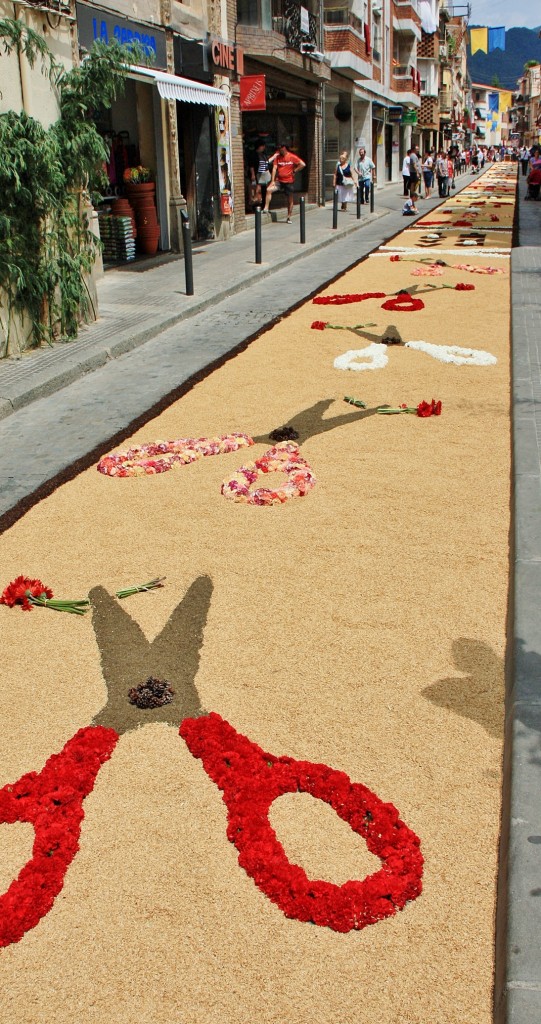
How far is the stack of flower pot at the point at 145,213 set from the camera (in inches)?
696

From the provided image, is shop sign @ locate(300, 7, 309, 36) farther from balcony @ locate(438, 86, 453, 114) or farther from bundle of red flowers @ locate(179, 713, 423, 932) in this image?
balcony @ locate(438, 86, 453, 114)

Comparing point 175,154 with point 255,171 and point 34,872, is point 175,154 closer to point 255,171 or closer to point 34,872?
point 255,171

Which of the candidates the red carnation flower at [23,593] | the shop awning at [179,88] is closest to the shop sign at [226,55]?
the shop awning at [179,88]

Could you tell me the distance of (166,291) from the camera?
13852mm

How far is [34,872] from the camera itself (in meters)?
2.70

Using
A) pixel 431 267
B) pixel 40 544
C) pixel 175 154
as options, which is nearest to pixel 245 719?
pixel 40 544

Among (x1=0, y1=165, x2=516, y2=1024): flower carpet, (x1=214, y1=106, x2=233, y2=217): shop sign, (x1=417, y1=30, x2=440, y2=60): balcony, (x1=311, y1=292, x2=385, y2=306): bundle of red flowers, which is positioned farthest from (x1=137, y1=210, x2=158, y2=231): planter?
(x1=417, y1=30, x2=440, y2=60): balcony

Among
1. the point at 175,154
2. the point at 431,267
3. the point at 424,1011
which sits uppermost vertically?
the point at 175,154

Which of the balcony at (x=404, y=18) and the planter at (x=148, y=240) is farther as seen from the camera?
the balcony at (x=404, y=18)

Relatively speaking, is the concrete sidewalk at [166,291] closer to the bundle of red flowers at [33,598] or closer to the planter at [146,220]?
the planter at [146,220]

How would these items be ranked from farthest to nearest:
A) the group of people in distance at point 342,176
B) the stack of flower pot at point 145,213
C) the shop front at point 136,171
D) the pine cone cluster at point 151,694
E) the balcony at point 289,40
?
the group of people in distance at point 342,176
the balcony at point 289,40
the stack of flower pot at point 145,213
the shop front at point 136,171
the pine cone cluster at point 151,694

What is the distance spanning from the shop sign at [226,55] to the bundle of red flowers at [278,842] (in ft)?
63.4

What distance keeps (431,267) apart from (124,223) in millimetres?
5721

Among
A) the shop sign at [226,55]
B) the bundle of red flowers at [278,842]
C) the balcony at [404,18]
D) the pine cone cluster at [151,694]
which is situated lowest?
the bundle of red flowers at [278,842]
